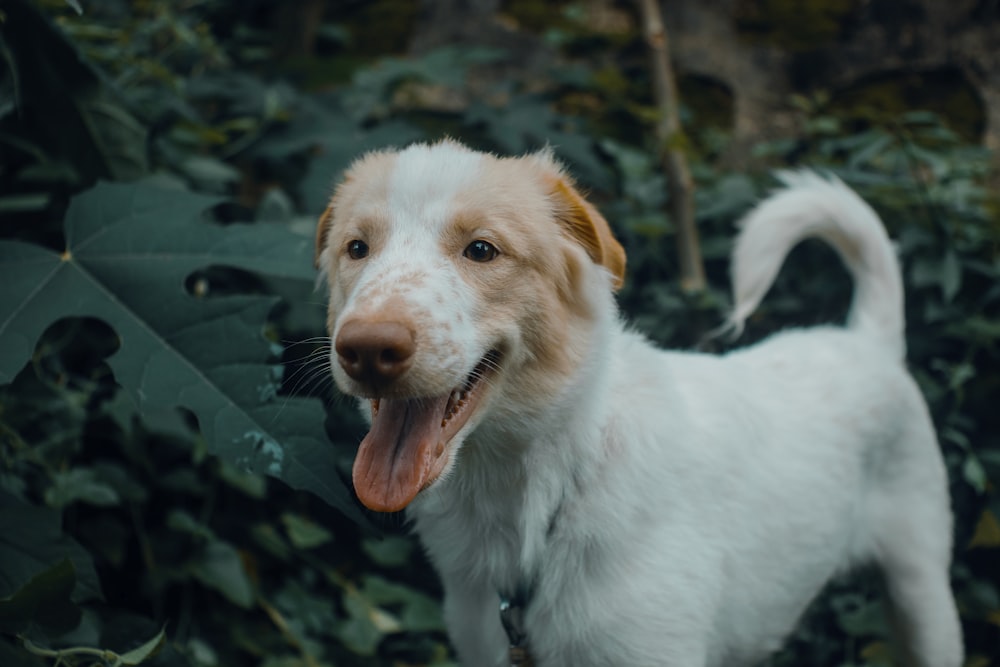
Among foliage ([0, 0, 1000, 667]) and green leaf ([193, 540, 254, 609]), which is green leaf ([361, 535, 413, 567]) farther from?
green leaf ([193, 540, 254, 609])

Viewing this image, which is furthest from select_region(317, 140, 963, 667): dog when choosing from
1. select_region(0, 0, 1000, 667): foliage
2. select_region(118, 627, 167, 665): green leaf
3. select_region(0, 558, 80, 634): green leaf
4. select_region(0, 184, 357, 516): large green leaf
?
select_region(0, 558, 80, 634): green leaf

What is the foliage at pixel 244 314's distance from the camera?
6.39 feet

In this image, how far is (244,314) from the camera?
6.59 ft

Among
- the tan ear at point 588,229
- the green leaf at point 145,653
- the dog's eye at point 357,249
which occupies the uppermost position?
the tan ear at point 588,229

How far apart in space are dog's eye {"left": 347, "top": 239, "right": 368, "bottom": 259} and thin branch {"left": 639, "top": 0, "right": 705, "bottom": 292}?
2037mm

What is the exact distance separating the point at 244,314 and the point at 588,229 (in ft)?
2.44

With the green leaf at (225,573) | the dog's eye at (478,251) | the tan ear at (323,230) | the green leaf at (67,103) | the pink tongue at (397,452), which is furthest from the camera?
the green leaf at (225,573)

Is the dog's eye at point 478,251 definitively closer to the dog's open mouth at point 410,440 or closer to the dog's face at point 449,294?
the dog's face at point 449,294

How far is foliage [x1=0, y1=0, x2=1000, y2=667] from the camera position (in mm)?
1948

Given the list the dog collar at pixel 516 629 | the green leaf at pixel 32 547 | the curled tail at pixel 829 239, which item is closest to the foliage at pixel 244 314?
the green leaf at pixel 32 547

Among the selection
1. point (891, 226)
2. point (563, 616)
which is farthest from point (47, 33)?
point (891, 226)

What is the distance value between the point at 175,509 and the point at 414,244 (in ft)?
5.59

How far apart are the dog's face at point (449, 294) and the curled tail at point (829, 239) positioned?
778 mm

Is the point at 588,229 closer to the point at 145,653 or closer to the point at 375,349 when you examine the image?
the point at 375,349
